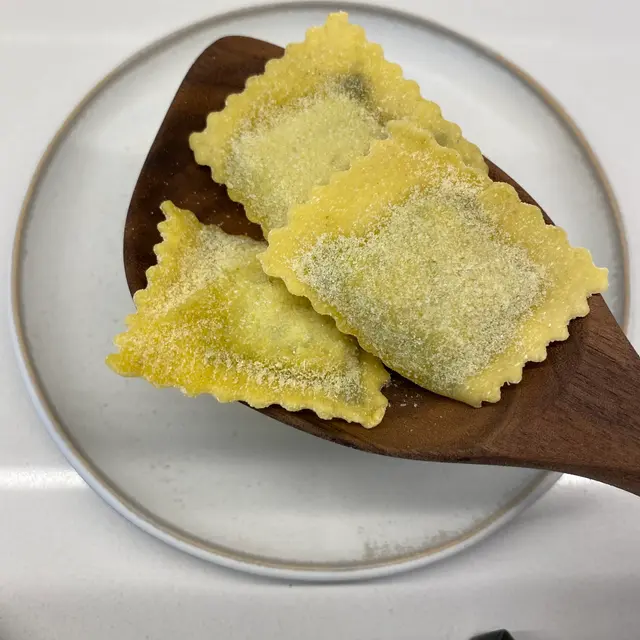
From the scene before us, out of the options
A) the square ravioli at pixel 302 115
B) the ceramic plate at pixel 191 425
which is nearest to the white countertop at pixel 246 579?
the ceramic plate at pixel 191 425

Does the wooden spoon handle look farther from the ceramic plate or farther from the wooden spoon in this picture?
the ceramic plate

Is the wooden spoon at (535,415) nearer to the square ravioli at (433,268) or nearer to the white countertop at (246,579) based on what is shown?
the square ravioli at (433,268)

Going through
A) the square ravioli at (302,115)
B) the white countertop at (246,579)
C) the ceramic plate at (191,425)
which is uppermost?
the square ravioli at (302,115)

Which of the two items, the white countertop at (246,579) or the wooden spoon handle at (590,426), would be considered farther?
the white countertop at (246,579)

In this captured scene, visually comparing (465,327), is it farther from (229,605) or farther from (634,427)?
(229,605)

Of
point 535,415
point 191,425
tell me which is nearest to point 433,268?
point 535,415

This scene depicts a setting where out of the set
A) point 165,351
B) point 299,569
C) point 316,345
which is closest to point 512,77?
point 316,345
